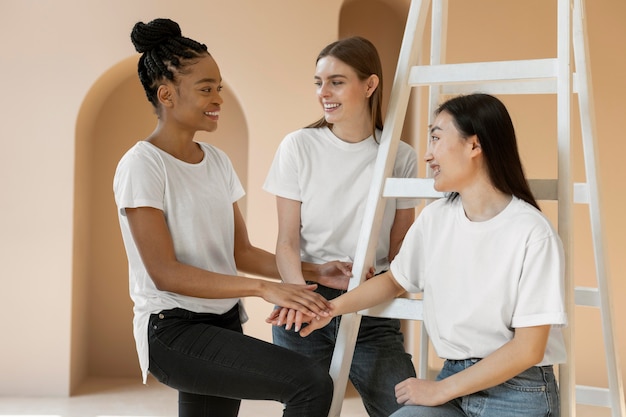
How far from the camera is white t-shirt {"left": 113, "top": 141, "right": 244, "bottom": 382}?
1966 millimetres

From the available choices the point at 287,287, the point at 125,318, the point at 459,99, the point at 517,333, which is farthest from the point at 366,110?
the point at 125,318

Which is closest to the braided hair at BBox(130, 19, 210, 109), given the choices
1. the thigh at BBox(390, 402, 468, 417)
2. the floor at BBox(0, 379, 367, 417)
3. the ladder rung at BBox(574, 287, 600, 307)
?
the thigh at BBox(390, 402, 468, 417)

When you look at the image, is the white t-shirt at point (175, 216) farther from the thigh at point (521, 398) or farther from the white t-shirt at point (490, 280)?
the thigh at point (521, 398)

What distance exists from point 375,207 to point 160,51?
741mm

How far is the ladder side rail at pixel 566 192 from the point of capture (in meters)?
1.76

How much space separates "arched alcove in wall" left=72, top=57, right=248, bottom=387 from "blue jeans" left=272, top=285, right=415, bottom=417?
2.99m

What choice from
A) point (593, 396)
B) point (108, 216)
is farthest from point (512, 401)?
point (108, 216)

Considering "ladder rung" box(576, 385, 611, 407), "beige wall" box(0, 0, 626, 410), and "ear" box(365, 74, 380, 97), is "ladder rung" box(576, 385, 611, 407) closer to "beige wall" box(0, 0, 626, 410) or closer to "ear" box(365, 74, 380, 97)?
"ear" box(365, 74, 380, 97)

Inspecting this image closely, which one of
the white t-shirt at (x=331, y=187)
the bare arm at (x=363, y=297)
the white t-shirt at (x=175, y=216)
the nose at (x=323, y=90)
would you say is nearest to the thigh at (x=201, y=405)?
the white t-shirt at (x=175, y=216)

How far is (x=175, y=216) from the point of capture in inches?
80.0

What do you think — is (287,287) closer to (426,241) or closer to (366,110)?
(426,241)

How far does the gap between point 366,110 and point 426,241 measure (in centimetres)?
56

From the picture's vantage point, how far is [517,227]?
5.60 feet

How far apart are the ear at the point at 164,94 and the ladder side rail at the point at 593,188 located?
3.62ft
